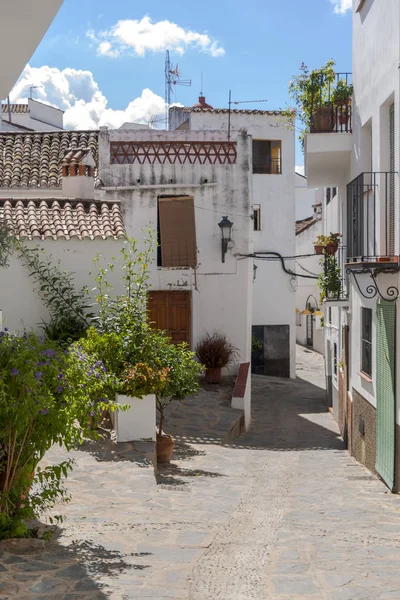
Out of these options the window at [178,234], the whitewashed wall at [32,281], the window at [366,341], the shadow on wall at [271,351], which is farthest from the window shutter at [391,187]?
the shadow on wall at [271,351]

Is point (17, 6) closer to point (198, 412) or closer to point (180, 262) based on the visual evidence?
point (198, 412)

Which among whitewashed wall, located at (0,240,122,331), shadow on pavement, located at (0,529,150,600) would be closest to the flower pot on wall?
whitewashed wall, located at (0,240,122,331)

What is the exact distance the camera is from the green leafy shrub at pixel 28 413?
19.1 feet

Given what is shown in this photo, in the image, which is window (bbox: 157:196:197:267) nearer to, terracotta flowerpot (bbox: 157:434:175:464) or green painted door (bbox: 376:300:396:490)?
terracotta flowerpot (bbox: 157:434:175:464)

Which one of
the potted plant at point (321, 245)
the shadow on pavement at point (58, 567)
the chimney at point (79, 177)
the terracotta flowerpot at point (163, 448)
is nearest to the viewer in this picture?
the shadow on pavement at point (58, 567)

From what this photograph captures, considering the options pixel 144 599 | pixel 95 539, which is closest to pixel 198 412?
pixel 95 539

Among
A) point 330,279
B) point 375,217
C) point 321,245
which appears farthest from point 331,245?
point 375,217

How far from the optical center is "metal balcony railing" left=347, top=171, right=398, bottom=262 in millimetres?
10961

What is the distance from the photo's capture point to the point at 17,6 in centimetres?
455

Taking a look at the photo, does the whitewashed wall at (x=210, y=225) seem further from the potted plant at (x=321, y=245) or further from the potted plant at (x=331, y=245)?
the potted plant at (x=331, y=245)

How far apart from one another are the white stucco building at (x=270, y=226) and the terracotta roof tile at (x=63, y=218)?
12.5 metres

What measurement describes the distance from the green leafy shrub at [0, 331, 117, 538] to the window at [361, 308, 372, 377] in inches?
287

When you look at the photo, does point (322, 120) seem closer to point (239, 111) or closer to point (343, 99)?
point (343, 99)

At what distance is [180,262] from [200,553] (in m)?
13.7
